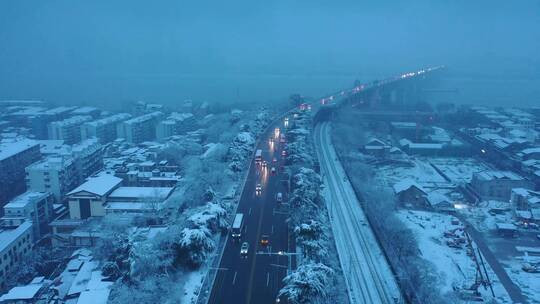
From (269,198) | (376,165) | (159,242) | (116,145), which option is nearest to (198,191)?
(269,198)

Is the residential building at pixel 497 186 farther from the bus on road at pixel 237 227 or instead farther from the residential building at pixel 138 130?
the residential building at pixel 138 130

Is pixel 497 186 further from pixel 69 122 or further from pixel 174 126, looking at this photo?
pixel 69 122

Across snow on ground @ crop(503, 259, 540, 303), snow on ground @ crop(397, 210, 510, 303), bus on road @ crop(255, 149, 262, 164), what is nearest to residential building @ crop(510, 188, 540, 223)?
snow on ground @ crop(397, 210, 510, 303)

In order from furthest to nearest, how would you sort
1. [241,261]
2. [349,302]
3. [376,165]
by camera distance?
[376,165]
[241,261]
[349,302]

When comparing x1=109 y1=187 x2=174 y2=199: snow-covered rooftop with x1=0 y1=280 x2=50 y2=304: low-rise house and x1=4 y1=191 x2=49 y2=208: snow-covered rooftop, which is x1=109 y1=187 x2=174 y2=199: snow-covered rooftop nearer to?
x1=4 y1=191 x2=49 y2=208: snow-covered rooftop

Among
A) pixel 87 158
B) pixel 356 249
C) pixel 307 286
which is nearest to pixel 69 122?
pixel 87 158

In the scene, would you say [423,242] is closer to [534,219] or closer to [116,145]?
[534,219]

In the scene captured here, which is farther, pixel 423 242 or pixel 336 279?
pixel 423 242
